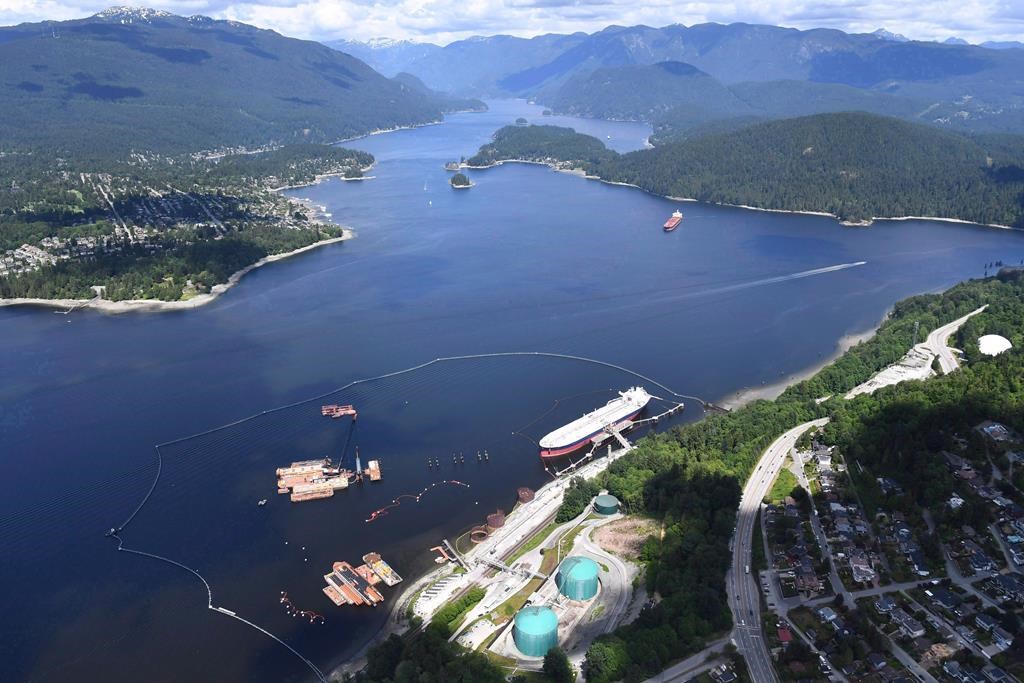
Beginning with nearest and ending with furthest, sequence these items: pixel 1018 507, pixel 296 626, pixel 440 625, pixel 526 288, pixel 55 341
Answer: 1. pixel 440 625
2. pixel 296 626
3. pixel 1018 507
4. pixel 55 341
5. pixel 526 288

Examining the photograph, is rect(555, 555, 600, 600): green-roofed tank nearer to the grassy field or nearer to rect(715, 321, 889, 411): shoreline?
the grassy field

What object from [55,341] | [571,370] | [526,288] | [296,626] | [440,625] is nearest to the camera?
[440,625]

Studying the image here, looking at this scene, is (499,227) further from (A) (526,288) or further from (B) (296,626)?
(B) (296,626)

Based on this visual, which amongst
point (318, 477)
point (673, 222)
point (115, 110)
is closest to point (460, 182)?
point (673, 222)

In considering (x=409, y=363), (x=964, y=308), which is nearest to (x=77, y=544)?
(x=409, y=363)

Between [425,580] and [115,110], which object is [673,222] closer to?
[425,580]

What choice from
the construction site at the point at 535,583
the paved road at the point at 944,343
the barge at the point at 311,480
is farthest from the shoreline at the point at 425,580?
the paved road at the point at 944,343
